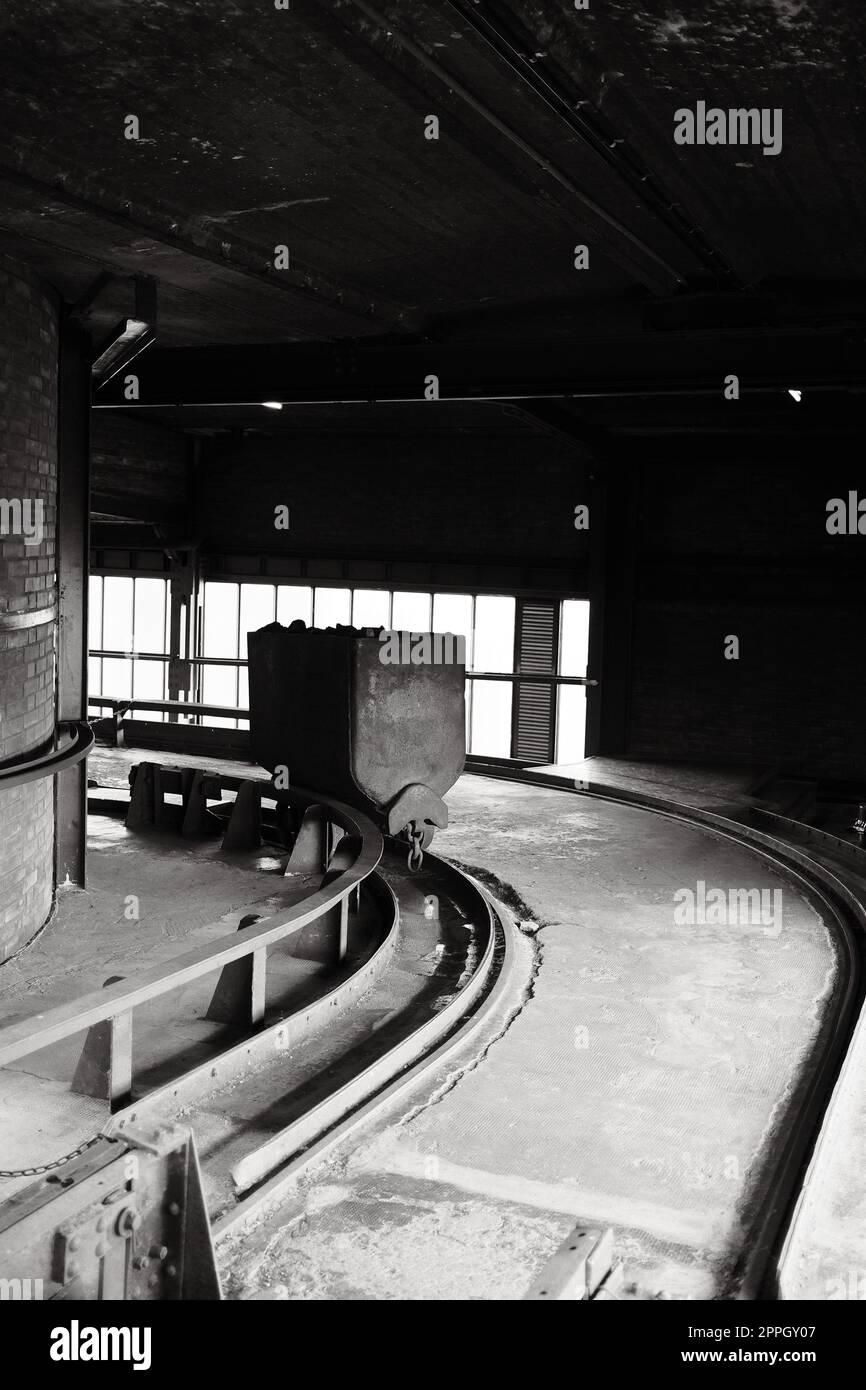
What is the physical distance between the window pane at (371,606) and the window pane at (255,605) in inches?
59.7

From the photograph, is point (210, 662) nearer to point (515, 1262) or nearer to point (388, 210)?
point (388, 210)

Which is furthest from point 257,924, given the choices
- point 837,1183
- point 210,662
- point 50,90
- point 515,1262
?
point 210,662

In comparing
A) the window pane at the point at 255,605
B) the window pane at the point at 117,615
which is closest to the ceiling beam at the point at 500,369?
the window pane at the point at 255,605

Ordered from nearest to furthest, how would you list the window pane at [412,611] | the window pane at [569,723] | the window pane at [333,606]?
1. the window pane at [569,723]
2. the window pane at [412,611]
3. the window pane at [333,606]

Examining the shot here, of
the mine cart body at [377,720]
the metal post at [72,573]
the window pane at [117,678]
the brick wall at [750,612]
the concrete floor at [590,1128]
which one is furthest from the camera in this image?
the window pane at [117,678]

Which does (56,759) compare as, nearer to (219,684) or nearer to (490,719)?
(490,719)

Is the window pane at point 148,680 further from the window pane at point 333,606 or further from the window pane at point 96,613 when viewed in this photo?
the window pane at point 333,606

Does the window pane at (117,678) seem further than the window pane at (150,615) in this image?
Yes

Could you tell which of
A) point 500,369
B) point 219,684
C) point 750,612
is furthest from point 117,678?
point 500,369

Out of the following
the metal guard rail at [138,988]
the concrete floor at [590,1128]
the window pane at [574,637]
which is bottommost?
the concrete floor at [590,1128]

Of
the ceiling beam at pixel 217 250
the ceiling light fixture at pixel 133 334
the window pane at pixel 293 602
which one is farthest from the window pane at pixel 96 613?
the ceiling beam at pixel 217 250

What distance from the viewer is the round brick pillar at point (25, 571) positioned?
6.59 meters

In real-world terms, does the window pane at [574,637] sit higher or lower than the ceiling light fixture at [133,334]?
lower

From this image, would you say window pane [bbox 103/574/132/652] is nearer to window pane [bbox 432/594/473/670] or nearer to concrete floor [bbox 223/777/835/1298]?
window pane [bbox 432/594/473/670]
